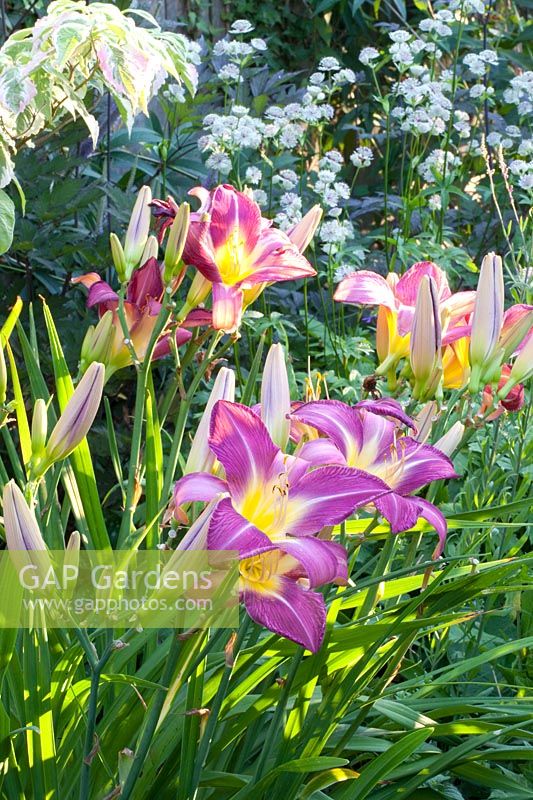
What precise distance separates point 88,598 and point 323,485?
1.35 ft

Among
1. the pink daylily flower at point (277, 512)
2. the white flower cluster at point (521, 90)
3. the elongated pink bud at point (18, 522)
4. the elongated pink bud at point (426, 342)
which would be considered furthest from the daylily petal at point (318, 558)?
the white flower cluster at point (521, 90)

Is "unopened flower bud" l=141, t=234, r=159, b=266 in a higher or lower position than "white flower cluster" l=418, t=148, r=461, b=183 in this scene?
higher

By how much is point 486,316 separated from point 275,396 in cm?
29

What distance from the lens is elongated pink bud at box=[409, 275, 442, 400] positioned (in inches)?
41.4

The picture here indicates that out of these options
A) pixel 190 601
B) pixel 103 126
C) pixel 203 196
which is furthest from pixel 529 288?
pixel 103 126

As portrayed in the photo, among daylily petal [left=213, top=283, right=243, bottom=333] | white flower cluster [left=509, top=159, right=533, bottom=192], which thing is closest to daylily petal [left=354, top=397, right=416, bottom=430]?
daylily petal [left=213, top=283, right=243, bottom=333]

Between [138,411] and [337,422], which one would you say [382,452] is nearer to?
[337,422]

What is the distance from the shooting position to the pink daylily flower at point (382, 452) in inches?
35.6

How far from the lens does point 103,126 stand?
2.60 meters

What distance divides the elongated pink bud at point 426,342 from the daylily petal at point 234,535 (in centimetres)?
38

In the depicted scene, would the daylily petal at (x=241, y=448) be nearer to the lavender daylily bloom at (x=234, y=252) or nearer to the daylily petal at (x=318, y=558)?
the daylily petal at (x=318, y=558)

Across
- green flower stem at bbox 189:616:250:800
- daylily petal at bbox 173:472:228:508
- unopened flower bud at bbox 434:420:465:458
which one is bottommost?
green flower stem at bbox 189:616:250:800

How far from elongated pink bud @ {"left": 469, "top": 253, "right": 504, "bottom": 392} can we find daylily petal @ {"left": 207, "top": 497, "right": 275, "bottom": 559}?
435 mm

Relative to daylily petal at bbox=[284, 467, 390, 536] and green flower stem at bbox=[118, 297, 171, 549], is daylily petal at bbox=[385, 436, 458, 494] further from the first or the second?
green flower stem at bbox=[118, 297, 171, 549]
